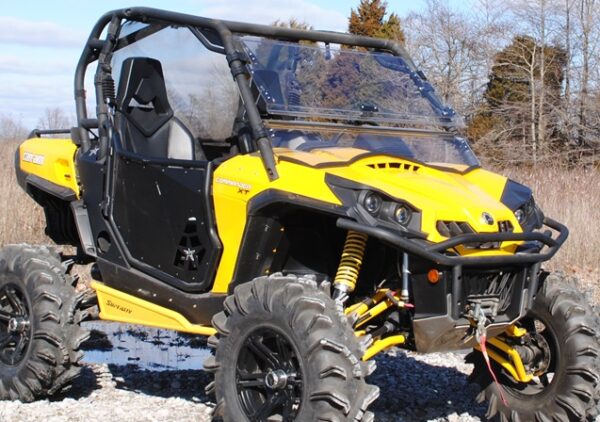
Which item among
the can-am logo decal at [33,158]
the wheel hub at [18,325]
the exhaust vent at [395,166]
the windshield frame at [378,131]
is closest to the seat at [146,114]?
the windshield frame at [378,131]

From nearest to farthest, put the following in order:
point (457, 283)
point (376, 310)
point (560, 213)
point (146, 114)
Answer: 1. point (457, 283)
2. point (376, 310)
3. point (146, 114)
4. point (560, 213)

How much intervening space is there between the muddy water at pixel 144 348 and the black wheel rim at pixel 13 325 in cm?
127

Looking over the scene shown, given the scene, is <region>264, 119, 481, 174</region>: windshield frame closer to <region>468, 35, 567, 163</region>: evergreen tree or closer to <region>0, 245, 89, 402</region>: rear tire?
<region>0, 245, 89, 402</region>: rear tire

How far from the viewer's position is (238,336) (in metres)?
5.25

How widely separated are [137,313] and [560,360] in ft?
8.46

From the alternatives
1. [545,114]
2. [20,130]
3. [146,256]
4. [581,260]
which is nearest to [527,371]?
[146,256]

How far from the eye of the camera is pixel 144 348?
862 cm

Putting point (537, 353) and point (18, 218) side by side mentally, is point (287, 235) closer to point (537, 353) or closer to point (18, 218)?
point (537, 353)

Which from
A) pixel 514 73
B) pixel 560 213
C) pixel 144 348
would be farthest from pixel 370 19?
pixel 144 348

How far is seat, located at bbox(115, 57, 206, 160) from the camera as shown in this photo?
6.52 meters

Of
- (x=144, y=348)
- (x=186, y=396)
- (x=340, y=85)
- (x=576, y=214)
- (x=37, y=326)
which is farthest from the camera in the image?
(x=576, y=214)

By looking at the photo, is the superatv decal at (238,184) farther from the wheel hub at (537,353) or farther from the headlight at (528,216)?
the wheel hub at (537,353)

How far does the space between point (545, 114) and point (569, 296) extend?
23327 millimetres

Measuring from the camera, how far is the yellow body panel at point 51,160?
7.15 metres
